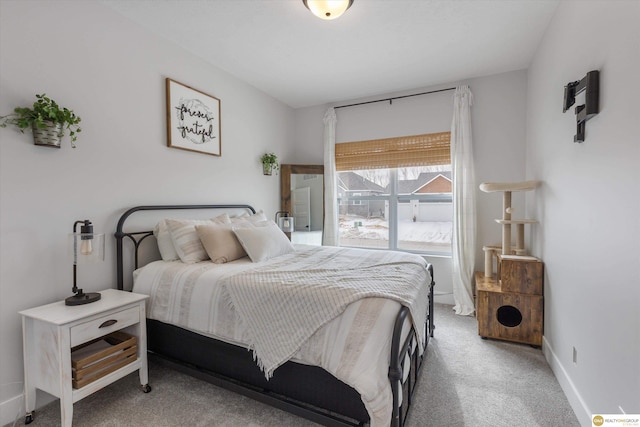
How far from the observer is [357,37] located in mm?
2619

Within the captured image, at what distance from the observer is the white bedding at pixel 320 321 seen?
134 centimetres

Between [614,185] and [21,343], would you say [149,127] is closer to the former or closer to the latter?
[21,343]

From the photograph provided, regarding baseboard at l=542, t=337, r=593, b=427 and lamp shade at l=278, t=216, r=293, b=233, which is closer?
baseboard at l=542, t=337, r=593, b=427

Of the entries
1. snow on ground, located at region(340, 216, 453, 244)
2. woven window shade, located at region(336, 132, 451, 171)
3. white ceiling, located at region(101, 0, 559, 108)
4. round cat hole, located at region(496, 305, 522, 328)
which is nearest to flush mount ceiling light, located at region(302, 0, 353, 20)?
white ceiling, located at region(101, 0, 559, 108)

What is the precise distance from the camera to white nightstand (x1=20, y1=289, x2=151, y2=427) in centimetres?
155

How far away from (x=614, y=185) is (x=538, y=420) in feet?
4.47

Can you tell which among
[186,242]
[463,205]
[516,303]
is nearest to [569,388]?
[516,303]

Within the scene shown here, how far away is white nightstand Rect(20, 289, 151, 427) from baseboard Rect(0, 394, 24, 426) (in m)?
0.11

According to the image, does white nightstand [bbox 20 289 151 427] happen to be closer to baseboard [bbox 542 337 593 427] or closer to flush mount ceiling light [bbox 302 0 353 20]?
flush mount ceiling light [bbox 302 0 353 20]

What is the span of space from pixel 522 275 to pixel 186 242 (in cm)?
286

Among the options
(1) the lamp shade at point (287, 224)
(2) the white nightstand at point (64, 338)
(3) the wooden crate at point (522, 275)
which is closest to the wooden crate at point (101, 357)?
(2) the white nightstand at point (64, 338)

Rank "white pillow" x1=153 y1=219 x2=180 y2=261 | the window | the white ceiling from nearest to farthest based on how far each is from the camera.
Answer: the white ceiling, "white pillow" x1=153 y1=219 x2=180 y2=261, the window

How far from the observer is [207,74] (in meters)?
3.05

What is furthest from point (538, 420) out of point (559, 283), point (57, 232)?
point (57, 232)
